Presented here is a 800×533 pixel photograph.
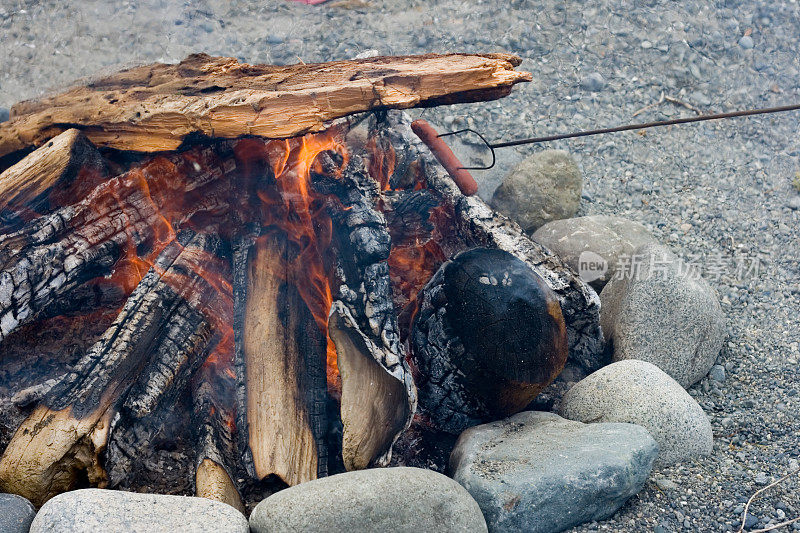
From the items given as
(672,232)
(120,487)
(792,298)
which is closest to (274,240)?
(120,487)

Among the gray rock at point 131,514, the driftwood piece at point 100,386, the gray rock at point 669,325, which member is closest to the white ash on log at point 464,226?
the gray rock at point 669,325

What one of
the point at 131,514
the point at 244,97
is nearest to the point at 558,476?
the point at 131,514

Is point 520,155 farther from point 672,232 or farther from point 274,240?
point 274,240

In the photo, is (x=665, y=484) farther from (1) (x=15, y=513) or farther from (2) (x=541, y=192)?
(1) (x=15, y=513)

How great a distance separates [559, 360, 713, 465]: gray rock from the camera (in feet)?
8.52

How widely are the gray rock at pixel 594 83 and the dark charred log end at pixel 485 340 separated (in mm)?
3157

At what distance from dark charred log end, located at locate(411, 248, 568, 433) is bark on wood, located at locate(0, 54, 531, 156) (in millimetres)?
888

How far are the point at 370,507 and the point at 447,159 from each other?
2385mm

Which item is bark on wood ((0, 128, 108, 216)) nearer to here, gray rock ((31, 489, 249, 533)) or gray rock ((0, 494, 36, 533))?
gray rock ((0, 494, 36, 533))

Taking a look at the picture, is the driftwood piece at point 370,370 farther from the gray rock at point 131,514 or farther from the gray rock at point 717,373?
the gray rock at point 717,373

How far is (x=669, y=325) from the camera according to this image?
10.3 feet

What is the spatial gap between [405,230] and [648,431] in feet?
5.33

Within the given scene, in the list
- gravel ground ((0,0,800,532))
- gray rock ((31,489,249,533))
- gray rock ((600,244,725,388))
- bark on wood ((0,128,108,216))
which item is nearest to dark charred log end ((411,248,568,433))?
gray rock ((600,244,725,388))

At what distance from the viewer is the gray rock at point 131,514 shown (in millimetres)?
1916
